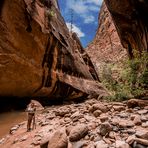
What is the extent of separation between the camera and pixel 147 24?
47.8 ft

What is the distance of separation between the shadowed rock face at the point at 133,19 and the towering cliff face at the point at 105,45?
23747mm

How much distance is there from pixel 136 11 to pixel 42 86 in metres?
8.25

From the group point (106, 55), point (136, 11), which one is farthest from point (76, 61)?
point (106, 55)

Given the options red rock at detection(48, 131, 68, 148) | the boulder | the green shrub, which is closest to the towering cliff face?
the green shrub

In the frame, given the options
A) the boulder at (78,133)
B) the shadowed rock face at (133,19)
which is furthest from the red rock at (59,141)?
the shadowed rock face at (133,19)

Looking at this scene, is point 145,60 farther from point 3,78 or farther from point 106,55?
point 106,55

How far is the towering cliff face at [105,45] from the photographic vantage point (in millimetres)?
43219

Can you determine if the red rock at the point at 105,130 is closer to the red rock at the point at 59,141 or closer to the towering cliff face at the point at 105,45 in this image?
the red rock at the point at 59,141

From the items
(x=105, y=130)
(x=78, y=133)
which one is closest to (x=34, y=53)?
(x=78, y=133)

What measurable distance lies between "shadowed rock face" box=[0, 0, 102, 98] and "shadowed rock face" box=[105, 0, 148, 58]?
4.59m

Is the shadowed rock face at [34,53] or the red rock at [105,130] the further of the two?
the shadowed rock face at [34,53]

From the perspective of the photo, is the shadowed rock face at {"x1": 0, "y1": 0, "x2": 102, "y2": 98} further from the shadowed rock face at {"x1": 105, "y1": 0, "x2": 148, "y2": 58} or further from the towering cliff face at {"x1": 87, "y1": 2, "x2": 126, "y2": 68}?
the towering cliff face at {"x1": 87, "y1": 2, "x2": 126, "y2": 68}

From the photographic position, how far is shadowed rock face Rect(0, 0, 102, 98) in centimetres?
1289

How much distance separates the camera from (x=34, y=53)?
14.6m
